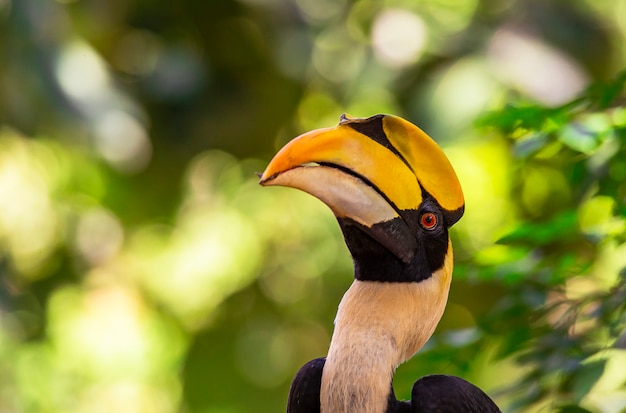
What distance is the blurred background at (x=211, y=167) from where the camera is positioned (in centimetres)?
407

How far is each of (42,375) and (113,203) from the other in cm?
101

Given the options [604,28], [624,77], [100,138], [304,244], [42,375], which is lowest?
[42,375]

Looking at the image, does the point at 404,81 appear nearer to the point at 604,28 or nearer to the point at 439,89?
the point at 439,89

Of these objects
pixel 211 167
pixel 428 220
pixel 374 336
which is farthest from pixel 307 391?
pixel 211 167

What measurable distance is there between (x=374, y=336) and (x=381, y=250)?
4.3 inches

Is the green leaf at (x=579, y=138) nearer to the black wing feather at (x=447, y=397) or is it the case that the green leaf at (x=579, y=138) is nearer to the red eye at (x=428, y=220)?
the red eye at (x=428, y=220)

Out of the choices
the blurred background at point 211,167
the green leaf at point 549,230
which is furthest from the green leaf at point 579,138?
the blurred background at point 211,167

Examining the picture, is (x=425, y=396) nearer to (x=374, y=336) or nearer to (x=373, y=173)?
(x=374, y=336)

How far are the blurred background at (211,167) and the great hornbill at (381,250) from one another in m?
2.44

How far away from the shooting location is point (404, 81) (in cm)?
419

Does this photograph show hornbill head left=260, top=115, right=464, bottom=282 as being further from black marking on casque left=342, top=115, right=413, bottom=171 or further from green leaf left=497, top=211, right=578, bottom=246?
green leaf left=497, top=211, right=578, bottom=246

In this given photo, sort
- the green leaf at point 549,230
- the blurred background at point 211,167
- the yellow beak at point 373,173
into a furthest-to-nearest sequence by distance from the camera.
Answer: the blurred background at point 211,167 < the green leaf at point 549,230 < the yellow beak at point 373,173

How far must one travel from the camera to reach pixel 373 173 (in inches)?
44.8

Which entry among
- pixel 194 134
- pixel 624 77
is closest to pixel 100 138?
pixel 194 134
